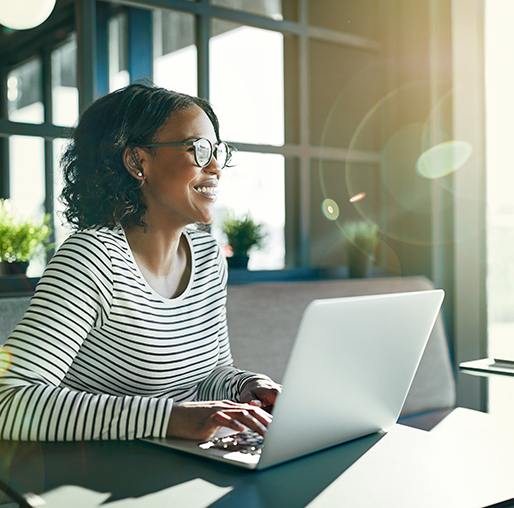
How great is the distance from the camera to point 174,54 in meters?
2.59

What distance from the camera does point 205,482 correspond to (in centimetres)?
72

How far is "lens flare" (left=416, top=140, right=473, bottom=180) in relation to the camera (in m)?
2.93


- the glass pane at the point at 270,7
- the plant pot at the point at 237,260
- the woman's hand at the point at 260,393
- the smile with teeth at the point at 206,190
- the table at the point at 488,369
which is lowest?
the table at the point at 488,369

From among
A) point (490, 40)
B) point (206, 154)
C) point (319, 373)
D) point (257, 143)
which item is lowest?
point (319, 373)

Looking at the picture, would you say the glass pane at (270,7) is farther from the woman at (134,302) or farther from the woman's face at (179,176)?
the woman's face at (179,176)

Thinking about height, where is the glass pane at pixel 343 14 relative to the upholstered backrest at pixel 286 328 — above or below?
above

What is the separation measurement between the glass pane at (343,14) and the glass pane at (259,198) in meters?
0.85

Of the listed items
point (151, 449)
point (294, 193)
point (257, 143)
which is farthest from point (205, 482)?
point (294, 193)

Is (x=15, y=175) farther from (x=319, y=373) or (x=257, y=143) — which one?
(x=319, y=373)

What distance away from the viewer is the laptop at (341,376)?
0.74 m

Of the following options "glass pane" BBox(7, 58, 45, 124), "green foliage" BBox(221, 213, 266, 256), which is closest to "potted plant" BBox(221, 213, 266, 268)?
"green foliage" BBox(221, 213, 266, 256)

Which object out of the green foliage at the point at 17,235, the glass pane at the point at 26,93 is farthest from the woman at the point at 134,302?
the glass pane at the point at 26,93

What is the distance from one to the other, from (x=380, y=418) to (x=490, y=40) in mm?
2552

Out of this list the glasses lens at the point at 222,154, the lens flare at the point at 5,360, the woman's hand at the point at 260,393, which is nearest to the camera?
the lens flare at the point at 5,360
